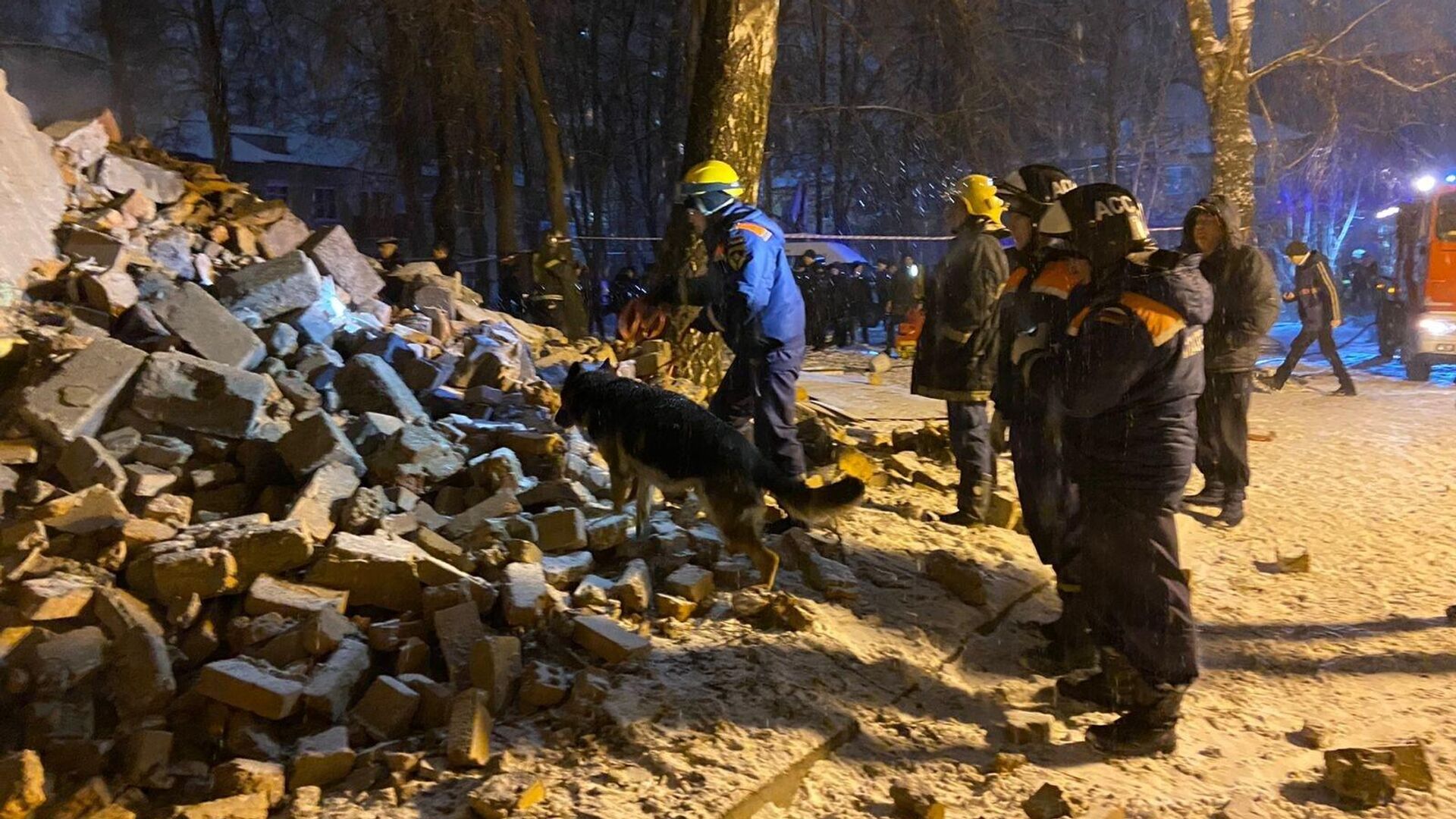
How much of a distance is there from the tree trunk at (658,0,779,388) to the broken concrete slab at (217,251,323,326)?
8.66ft

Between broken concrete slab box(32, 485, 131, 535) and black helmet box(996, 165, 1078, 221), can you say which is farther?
black helmet box(996, 165, 1078, 221)

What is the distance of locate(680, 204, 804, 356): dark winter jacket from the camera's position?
16.2ft

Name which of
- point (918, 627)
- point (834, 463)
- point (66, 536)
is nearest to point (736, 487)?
point (918, 627)

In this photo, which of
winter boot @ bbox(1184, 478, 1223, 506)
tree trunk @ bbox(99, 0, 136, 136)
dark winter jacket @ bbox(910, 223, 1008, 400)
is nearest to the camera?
dark winter jacket @ bbox(910, 223, 1008, 400)

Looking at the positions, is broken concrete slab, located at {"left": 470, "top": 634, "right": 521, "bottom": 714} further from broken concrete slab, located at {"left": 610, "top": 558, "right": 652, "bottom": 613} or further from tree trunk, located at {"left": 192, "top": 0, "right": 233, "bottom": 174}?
tree trunk, located at {"left": 192, "top": 0, "right": 233, "bottom": 174}

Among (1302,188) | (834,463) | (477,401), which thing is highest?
(1302,188)

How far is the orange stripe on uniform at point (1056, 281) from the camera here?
4098 mm

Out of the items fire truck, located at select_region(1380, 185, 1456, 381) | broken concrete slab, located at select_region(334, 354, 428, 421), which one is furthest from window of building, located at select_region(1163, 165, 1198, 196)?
broken concrete slab, located at select_region(334, 354, 428, 421)

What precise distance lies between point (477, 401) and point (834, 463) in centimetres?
230

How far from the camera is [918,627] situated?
4484 mm

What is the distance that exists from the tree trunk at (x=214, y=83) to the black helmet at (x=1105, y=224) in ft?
64.4

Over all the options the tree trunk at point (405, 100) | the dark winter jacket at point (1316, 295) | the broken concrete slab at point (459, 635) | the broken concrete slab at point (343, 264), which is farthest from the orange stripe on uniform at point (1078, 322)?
the tree trunk at point (405, 100)

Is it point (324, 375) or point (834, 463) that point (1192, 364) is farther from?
point (324, 375)

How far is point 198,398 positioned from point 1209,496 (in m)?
6.12
